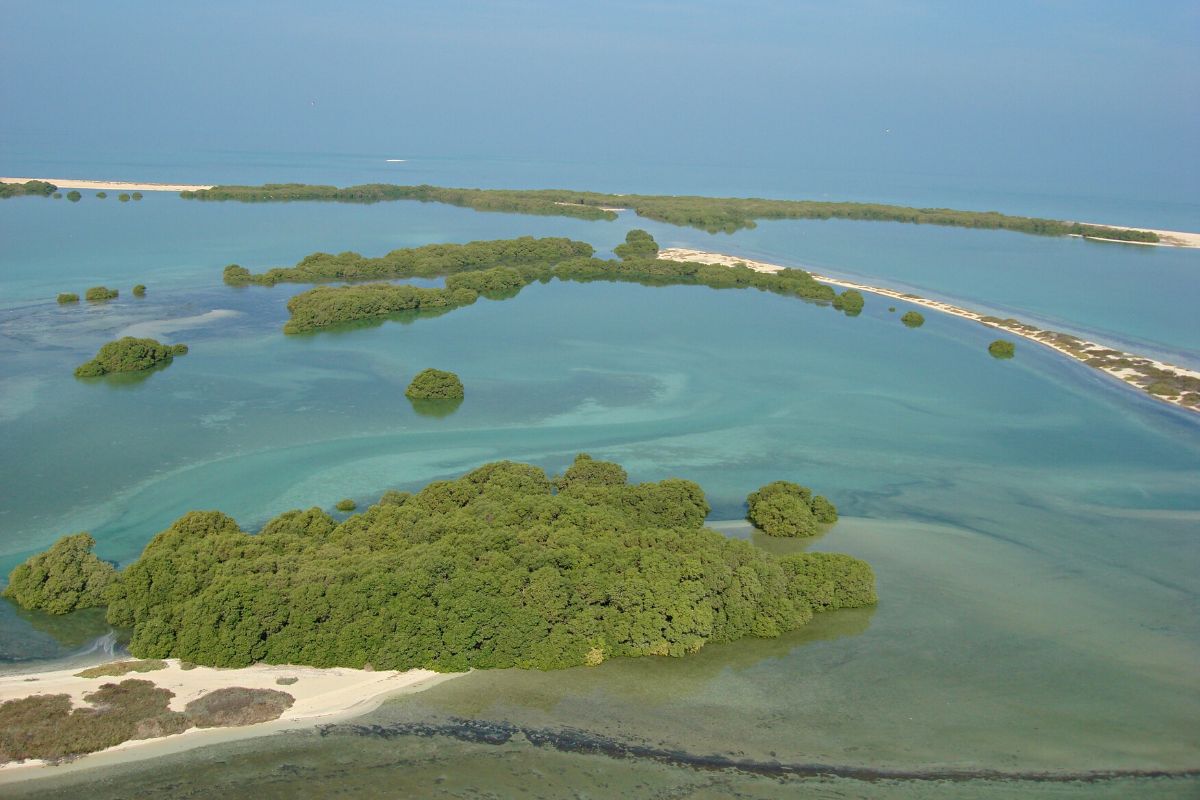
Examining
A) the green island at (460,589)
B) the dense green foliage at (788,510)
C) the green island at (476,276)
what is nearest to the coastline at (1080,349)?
the green island at (476,276)

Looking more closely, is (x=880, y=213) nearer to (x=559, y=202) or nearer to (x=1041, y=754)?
(x=559, y=202)

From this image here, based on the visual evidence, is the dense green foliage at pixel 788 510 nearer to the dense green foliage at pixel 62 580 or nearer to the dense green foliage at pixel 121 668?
the dense green foliage at pixel 121 668

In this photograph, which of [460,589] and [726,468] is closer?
[460,589]

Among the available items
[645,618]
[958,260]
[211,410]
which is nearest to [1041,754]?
[645,618]

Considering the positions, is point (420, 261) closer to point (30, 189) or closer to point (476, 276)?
point (476, 276)

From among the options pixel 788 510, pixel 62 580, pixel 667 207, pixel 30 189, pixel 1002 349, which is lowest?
pixel 62 580

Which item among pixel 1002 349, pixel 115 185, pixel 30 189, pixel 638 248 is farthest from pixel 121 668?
pixel 115 185
